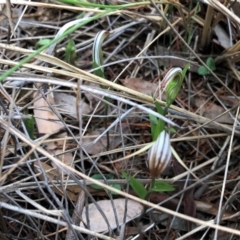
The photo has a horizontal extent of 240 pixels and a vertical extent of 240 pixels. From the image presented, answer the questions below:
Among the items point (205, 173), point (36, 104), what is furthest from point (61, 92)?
point (205, 173)

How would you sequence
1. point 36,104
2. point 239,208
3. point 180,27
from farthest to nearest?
point 180,27 → point 36,104 → point 239,208

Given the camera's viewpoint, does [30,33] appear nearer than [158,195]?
No

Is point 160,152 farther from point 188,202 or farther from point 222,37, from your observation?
point 222,37

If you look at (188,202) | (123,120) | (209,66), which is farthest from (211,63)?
(188,202)

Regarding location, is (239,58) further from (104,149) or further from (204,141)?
(104,149)

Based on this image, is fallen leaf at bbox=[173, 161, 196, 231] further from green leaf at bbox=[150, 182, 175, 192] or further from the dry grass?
green leaf at bbox=[150, 182, 175, 192]

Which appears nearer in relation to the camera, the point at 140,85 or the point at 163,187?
the point at 163,187

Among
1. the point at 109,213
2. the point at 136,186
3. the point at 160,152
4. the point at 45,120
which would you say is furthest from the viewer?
the point at 45,120

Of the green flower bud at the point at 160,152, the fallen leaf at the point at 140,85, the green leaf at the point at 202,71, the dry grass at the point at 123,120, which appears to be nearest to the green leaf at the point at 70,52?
the dry grass at the point at 123,120
